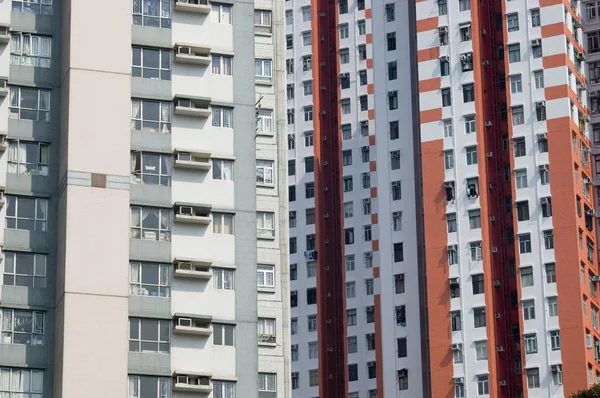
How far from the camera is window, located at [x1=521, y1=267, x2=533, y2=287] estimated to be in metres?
94.5

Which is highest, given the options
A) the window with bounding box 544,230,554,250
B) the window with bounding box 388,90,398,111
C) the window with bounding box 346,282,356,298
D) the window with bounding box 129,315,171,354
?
the window with bounding box 388,90,398,111

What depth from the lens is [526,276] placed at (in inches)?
3730

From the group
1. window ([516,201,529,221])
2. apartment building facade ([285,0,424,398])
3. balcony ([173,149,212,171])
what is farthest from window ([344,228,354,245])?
balcony ([173,149,212,171])

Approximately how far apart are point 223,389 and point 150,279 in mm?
4440

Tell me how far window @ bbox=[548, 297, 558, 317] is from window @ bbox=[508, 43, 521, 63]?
48.2ft

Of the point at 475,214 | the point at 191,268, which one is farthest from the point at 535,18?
the point at 191,268

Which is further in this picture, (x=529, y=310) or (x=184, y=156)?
(x=529, y=310)

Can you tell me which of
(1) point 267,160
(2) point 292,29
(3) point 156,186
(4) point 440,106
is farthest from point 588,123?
(3) point 156,186

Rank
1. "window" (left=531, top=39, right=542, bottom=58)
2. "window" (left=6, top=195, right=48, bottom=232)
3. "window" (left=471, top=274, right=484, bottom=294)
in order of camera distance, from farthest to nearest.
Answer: "window" (left=531, top=39, right=542, bottom=58), "window" (left=471, top=274, right=484, bottom=294), "window" (left=6, top=195, right=48, bottom=232)

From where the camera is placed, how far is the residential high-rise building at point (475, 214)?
9388cm

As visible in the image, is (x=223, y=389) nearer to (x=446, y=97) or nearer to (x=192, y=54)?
(x=192, y=54)

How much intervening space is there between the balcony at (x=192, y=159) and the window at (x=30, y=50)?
5.65m

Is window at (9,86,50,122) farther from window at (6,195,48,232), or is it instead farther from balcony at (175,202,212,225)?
balcony at (175,202,212,225)

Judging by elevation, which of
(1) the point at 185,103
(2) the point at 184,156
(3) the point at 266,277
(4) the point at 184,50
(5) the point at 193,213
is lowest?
(3) the point at 266,277
